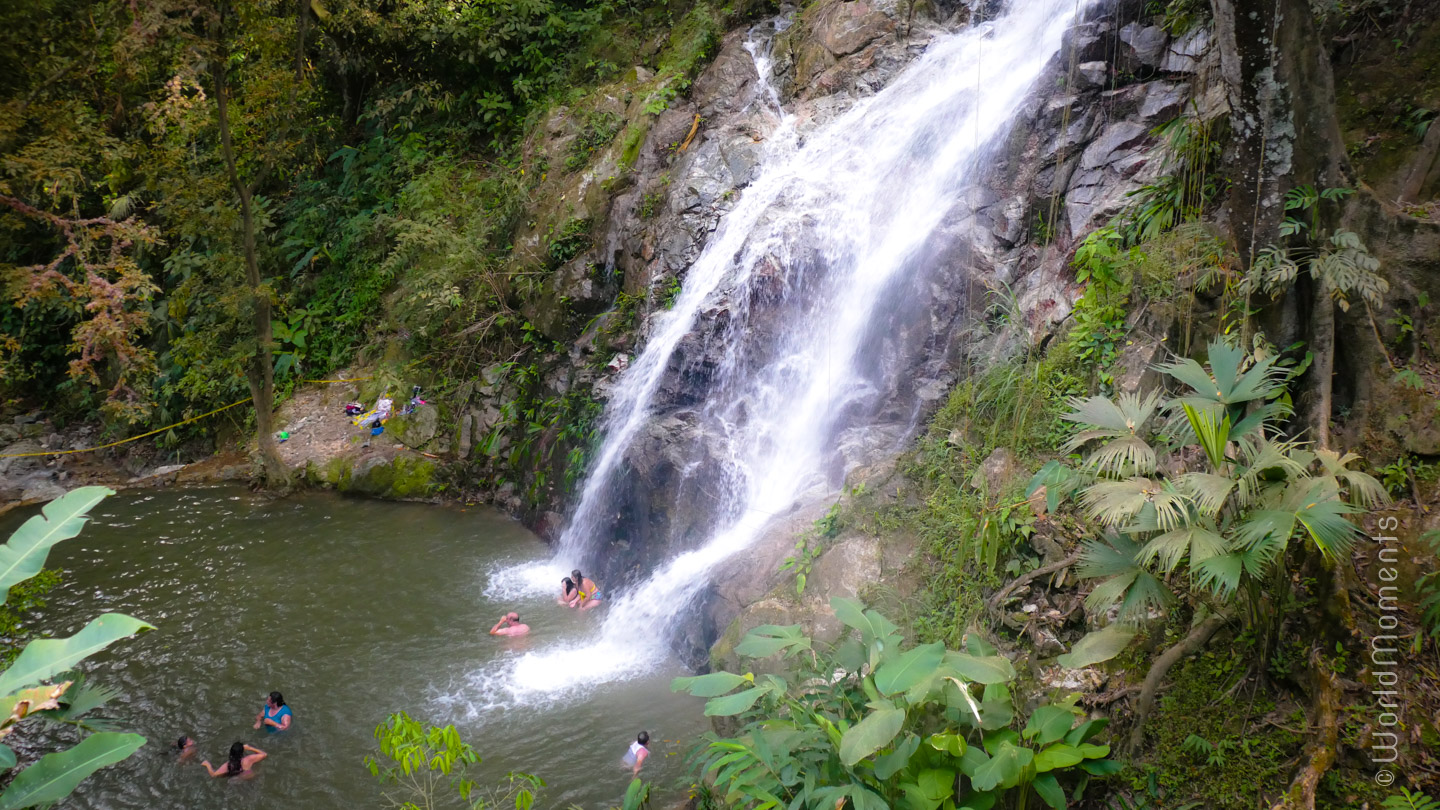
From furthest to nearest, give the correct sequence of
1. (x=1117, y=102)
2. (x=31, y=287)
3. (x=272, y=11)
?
(x=272, y=11), (x=31, y=287), (x=1117, y=102)

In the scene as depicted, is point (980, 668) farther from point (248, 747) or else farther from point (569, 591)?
point (248, 747)

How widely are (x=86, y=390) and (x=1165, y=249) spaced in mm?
16533

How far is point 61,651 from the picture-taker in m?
2.02

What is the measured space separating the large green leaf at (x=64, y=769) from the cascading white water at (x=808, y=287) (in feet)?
16.5

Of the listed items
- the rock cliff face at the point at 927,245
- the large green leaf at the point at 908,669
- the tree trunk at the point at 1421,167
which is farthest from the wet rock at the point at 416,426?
the tree trunk at the point at 1421,167

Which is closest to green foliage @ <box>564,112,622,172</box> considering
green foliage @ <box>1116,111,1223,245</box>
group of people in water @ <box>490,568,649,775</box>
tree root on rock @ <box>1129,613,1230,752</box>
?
group of people in water @ <box>490,568,649,775</box>

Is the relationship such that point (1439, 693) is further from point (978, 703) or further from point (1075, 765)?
point (978, 703)

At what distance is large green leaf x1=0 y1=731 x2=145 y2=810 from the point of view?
1947 millimetres

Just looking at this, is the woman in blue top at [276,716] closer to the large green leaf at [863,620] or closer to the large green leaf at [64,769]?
the large green leaf at [64,769]

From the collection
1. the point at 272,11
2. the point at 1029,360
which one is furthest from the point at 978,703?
the point at 272,11

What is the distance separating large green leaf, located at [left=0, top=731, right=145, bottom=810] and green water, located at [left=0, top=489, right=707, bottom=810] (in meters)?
3.57

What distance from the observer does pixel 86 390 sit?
43.9 feet

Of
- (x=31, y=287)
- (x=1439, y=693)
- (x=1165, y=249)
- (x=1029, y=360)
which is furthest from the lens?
(x=31, y=287)

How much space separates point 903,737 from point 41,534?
122 inches
